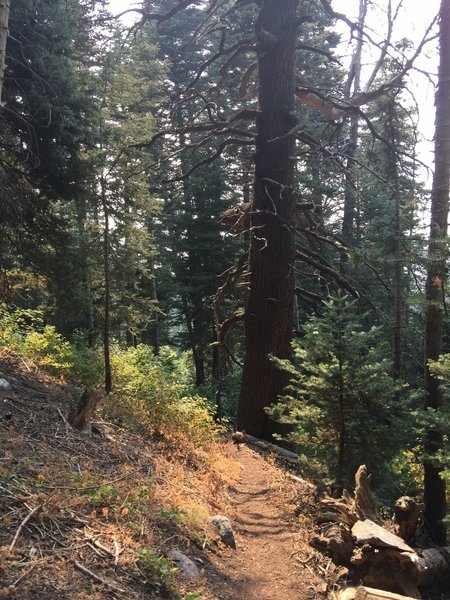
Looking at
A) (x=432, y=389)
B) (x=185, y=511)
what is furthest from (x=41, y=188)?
(x=432, y=389)

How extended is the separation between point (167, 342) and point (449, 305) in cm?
2043

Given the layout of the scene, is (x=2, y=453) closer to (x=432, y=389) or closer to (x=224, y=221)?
(x=432, y=389)

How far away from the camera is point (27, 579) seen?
9.14 feet

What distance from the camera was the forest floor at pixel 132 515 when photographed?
313 centimetres

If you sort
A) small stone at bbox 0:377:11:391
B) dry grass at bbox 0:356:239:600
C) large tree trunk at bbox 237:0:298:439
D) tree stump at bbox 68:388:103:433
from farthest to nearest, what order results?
1. large tree trunk at bbox 237:0:298:439
2. small stone at bbox 0:377:11:391
3. tree stump at bbox 68:388:103:433
4. dry grass at bbox 0:356:239:600

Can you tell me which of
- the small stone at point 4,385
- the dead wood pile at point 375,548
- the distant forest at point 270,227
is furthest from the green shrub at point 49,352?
the dead wood pile at point 375,548

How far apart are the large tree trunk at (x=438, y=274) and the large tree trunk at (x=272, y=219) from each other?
2894 millimetres

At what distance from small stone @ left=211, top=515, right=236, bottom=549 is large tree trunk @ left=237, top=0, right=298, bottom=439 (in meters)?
3.65

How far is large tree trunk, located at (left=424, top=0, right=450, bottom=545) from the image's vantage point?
5410mm

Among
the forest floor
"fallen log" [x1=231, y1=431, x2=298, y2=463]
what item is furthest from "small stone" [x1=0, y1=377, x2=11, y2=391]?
"fallen log" [x1=231, y1=431, x2=298, y2=463]

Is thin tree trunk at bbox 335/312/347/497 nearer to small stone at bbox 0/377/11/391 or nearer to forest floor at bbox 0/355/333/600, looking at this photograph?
forest floor at bbox 0/355/333/600

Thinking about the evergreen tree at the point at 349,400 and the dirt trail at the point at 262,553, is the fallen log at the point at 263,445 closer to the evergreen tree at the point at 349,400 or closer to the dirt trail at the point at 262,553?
the dirt trail at the point at 262,553

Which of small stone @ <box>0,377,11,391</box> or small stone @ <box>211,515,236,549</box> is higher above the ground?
small stone @ <box>0,377,11,391</box>

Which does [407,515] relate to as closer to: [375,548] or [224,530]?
[375,548]
